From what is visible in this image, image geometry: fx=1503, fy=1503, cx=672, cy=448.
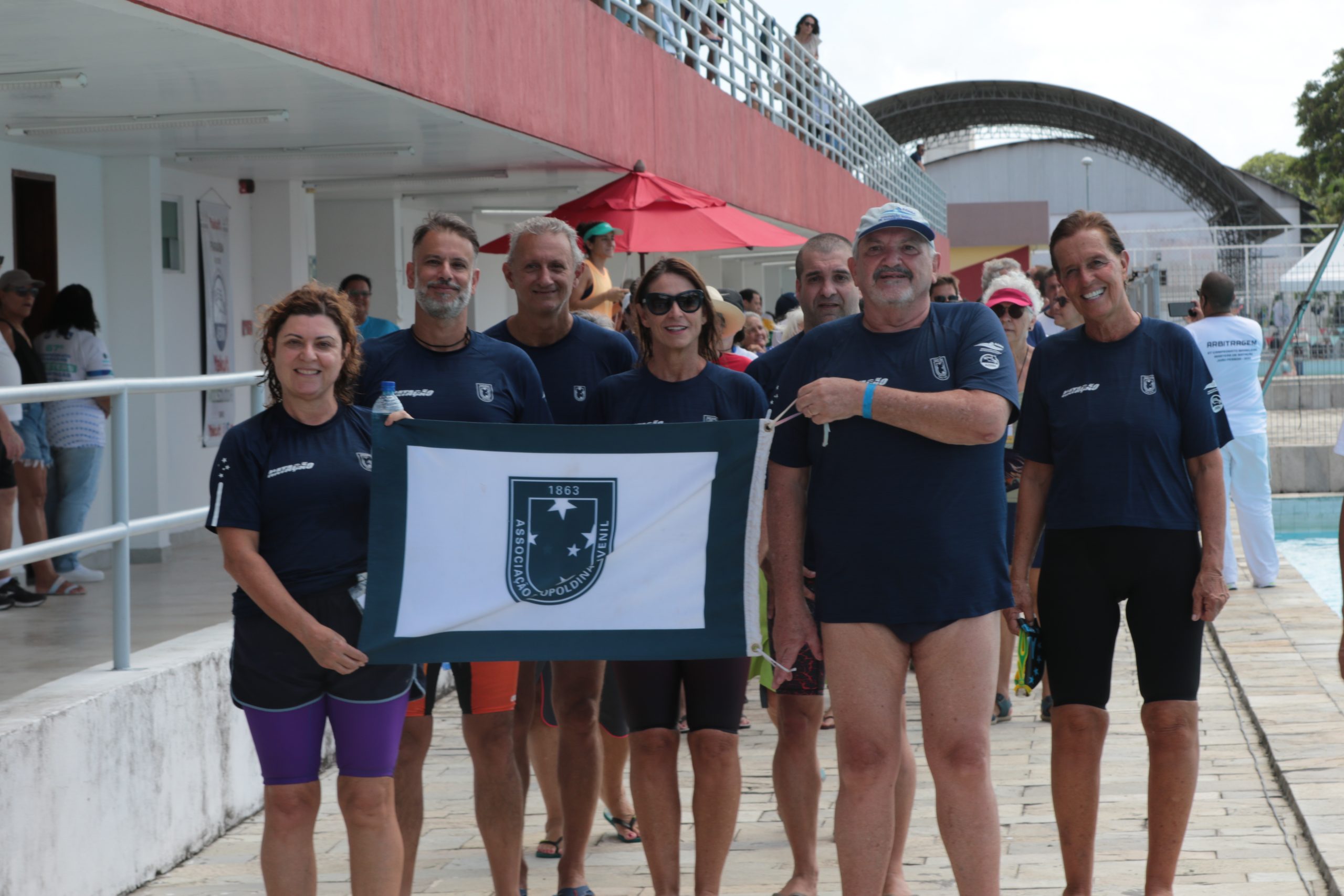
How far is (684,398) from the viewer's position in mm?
4629

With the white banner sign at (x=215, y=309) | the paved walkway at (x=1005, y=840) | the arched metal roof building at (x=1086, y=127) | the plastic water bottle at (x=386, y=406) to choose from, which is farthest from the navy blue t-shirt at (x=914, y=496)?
the arched metal roof building at (x=1086, y=127)

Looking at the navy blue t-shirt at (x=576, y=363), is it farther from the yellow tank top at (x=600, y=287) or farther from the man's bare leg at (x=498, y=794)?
the yellow tank top at (x=600, y=287)

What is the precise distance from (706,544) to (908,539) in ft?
2.15

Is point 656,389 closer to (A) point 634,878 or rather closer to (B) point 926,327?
(B) point 926,327

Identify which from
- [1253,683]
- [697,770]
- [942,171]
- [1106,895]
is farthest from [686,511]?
[942,171]

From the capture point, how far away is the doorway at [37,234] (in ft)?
32.3

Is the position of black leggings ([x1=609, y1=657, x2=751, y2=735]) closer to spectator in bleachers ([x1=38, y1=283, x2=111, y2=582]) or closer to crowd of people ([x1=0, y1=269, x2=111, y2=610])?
spectator in bleachers ([x1=38, y1=283, x2=111, y2=582])

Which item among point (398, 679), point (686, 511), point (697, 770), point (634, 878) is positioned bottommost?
point (634, 878)

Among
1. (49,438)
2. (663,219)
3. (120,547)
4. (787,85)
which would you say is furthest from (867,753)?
(787,85)

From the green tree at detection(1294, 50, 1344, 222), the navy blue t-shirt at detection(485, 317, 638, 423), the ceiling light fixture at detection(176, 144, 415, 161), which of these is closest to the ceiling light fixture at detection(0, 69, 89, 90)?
the ceiling light fixture at detection(176, 144, 415, 161)

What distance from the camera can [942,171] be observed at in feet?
242

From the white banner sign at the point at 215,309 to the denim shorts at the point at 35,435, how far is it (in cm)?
331

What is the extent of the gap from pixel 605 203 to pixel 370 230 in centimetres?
465

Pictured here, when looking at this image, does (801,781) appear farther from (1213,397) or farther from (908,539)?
(1213,397)
